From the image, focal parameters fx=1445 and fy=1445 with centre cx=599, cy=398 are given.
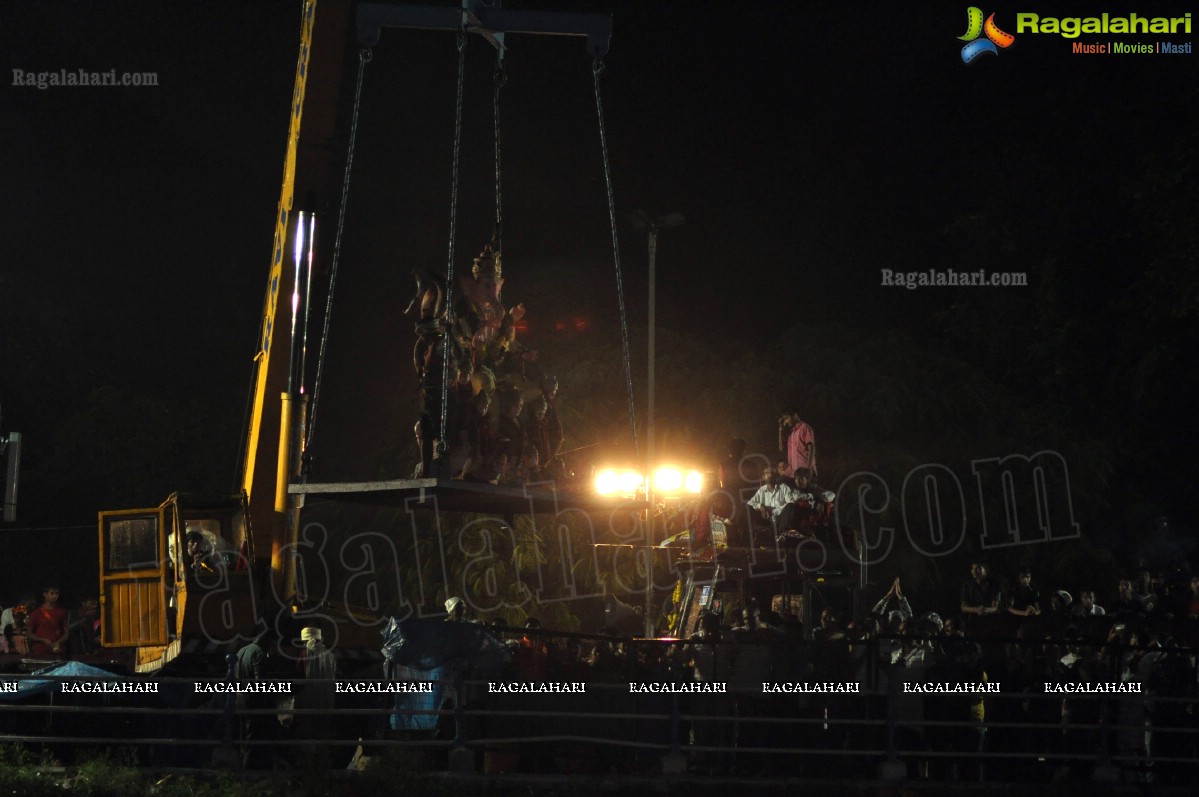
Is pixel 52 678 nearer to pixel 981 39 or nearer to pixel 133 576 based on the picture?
pixel 133 576

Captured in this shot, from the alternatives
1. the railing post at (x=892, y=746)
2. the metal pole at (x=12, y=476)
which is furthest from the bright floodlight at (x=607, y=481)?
the metal pole at (x=12, y=476)

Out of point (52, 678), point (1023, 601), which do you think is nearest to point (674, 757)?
point (1023, 601)

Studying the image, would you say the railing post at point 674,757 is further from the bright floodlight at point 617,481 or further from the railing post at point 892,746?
the bright floodlight at point 617,481

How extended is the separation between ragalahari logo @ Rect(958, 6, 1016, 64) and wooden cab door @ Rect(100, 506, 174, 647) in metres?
21.7

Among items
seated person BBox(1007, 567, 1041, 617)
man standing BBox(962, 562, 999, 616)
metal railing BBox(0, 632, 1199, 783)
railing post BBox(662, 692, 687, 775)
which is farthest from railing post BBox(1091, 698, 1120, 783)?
railing post BBox(662, 692, 687, 775)

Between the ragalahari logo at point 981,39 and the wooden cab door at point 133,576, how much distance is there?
2169 cm

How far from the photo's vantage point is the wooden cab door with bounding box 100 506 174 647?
16672 millimetres

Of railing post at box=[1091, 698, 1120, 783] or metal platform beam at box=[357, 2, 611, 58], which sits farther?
metal platform beam at box=[357, 2, 611, 58]

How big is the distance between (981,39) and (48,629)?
2357 centimetres

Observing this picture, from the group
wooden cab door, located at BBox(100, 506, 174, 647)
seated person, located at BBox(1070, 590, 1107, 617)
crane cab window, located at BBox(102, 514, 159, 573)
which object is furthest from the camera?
crane cab window, located at BBox(102, 514, 159, 573)

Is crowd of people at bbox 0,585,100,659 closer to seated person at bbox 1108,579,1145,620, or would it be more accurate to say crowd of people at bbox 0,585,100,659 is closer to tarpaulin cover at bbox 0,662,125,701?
tarpaulin cover at bbox 0,662,125,701

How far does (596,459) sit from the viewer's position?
2481 centimetres

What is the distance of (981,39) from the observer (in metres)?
32.0

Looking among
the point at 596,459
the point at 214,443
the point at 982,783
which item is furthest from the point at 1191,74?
the point at 214,443
